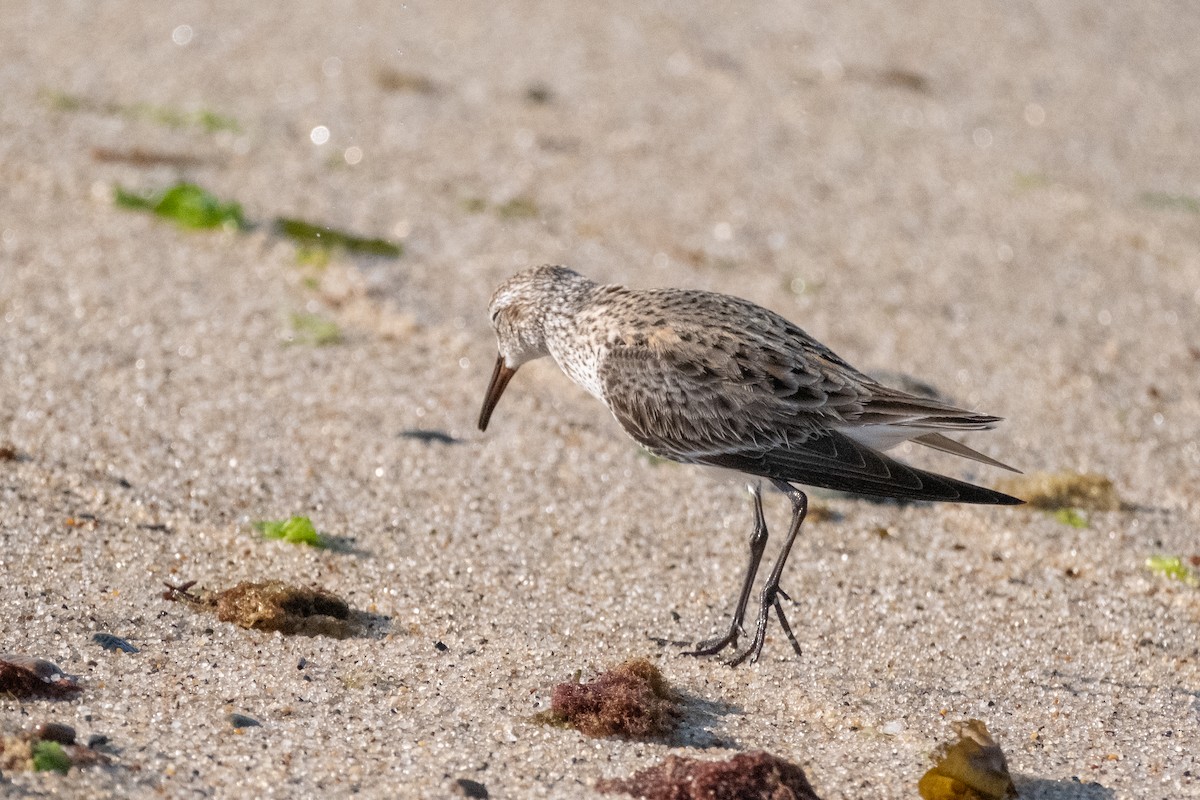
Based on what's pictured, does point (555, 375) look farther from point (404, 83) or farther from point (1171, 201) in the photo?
point (1171, 201)

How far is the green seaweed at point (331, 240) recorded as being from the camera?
9297 millimetres

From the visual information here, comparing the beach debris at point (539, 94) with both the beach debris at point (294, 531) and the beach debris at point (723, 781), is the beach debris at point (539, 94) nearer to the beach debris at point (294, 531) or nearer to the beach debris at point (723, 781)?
the beach debris at point (294, 531)

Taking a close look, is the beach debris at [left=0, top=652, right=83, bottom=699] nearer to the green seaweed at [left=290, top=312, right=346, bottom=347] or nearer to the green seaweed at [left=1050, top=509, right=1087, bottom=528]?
the green seaweed at [left=290, top=312, right=346, bottom=347]

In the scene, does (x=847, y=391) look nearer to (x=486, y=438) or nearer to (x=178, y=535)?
(x=486, y=438)

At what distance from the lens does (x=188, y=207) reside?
9.42 meters

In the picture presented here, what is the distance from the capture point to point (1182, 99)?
12.9 meters

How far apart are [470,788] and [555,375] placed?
4147 millimetres

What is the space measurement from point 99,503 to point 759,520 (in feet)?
10.1

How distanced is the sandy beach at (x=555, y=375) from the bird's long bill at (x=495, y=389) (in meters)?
0.26

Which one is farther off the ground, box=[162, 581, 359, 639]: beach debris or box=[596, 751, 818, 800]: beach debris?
box=[596, 751, 818, 800]: beach debris

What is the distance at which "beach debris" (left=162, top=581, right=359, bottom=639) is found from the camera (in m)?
5.53

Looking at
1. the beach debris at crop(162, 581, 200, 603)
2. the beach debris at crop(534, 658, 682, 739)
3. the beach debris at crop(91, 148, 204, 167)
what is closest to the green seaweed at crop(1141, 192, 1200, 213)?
the beach debris at crop(91, 148, 204, 167)

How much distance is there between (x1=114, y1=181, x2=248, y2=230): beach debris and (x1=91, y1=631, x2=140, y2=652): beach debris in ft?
15.1

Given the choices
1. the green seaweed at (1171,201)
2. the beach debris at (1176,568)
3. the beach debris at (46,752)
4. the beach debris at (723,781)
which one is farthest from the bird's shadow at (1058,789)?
the green seaweed at (1171,201)
